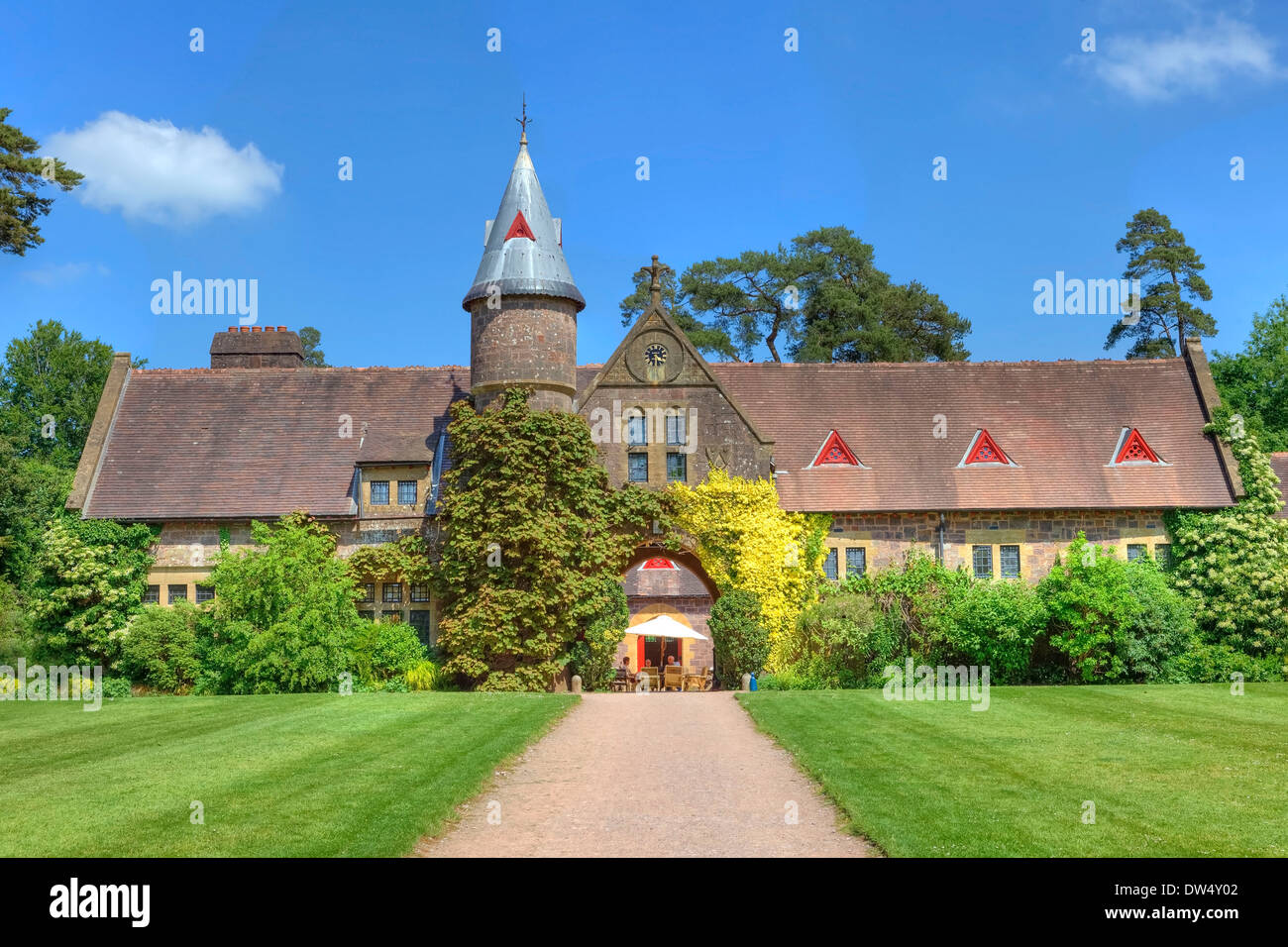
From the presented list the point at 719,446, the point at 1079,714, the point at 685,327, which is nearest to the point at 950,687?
the point at 1079,714

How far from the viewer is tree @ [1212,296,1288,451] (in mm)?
43188

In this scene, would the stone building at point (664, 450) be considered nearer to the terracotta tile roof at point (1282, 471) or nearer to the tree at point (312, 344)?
the terracotta tile roof at point (1282, 471)

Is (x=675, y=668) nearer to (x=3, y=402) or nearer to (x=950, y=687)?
(x=950, y=687)

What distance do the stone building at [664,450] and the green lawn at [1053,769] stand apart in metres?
8.26

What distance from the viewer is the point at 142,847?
10.5 m

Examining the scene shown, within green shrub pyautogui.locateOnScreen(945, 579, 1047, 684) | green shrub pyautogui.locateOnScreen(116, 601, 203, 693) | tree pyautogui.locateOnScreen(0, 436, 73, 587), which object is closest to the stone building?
green shrub pyautogui.locateOnScreen(116, 601, 203, 693)

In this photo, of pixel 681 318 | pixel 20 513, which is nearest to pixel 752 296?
pixel 681 318

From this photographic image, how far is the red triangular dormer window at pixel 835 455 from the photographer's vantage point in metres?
32.4

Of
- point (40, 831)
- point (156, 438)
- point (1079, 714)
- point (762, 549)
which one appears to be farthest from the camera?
point (156, 438)

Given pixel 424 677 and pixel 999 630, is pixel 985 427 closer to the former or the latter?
pixel 999 630

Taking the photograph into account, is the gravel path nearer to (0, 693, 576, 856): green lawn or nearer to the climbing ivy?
(0, 693, 576, 856): green lawn

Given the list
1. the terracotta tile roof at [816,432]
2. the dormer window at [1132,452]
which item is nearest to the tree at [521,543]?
the terracotta tile roof at [816,432]

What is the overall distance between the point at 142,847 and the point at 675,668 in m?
23.7

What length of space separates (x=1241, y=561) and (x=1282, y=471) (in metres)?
5.86
